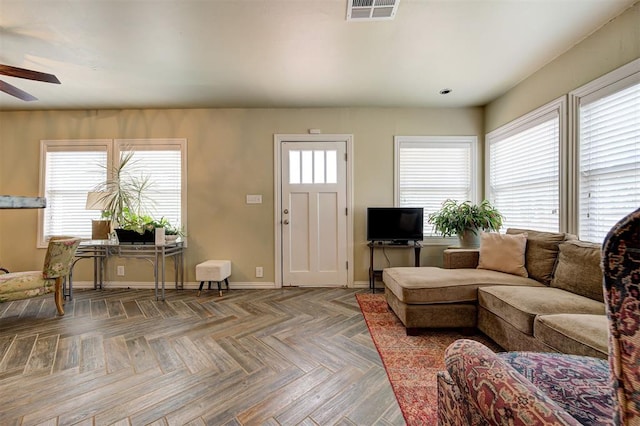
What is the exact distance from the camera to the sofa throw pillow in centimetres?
242

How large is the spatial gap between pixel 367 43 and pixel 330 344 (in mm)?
2533

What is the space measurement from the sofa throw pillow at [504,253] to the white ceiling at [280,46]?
5.70ft

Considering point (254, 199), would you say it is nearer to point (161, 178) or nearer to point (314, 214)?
point (314, 214)

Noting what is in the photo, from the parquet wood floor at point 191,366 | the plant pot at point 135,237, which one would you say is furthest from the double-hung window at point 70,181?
the parquet wood floor at point 191,366

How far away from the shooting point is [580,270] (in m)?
1.91

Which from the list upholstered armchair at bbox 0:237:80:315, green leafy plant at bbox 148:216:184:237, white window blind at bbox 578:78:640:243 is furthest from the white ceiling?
upholstered armchair at bbox 0:237:80:315

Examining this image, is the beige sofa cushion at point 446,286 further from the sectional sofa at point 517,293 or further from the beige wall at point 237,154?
the beige wall at point 237,154

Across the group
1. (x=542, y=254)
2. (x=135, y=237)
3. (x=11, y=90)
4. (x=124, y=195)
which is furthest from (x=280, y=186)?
(x=542, y=254)

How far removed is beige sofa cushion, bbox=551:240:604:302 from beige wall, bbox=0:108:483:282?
1.64 meters

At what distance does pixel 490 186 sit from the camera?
11.5 feet

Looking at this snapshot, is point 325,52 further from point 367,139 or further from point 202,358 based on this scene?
point 202,358

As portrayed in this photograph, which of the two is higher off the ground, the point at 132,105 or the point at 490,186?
the point at 132,105

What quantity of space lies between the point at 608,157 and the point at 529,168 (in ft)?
2.57

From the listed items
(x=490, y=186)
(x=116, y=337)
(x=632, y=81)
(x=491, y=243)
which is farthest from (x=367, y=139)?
(x=116, y=337)
